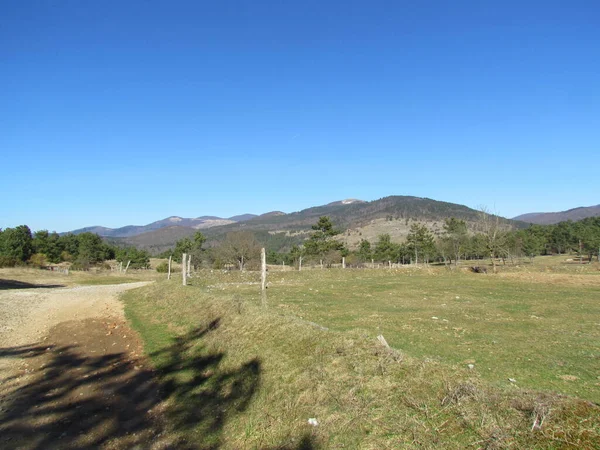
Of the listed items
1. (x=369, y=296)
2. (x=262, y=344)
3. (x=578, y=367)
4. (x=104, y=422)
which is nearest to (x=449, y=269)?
(x=369, y=296)

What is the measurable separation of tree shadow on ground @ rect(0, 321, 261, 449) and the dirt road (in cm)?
2

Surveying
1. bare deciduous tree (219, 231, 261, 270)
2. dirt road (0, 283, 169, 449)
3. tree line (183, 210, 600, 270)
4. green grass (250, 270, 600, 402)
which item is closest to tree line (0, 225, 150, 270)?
tree line (183, 210, 600, 270)

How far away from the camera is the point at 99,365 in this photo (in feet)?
27.5

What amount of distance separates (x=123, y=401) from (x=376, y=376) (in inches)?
177

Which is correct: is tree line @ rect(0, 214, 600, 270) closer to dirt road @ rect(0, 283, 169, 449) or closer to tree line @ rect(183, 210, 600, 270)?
tree line @ rect(183, 210, 600, 270)

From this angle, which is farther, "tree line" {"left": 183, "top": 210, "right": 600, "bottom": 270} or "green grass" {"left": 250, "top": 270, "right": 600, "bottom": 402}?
"tree line" {"left": 183, "top": 210, "right": 600, "bottom": 270}

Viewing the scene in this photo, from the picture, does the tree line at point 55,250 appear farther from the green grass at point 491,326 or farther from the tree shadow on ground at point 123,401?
the tree shadow on ground at point 123,401

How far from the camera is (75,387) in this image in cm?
709

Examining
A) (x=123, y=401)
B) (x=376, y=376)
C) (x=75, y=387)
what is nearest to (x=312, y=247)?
(x=75, y=387)

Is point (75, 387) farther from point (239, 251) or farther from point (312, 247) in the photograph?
point (239, 251)

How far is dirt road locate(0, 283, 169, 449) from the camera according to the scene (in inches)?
209

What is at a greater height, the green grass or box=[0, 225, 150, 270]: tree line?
box=[0, 225, 150, 270]: tree line

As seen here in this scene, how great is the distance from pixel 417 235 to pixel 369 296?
65.4 metres

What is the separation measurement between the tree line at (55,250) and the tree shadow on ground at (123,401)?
5843 cm
